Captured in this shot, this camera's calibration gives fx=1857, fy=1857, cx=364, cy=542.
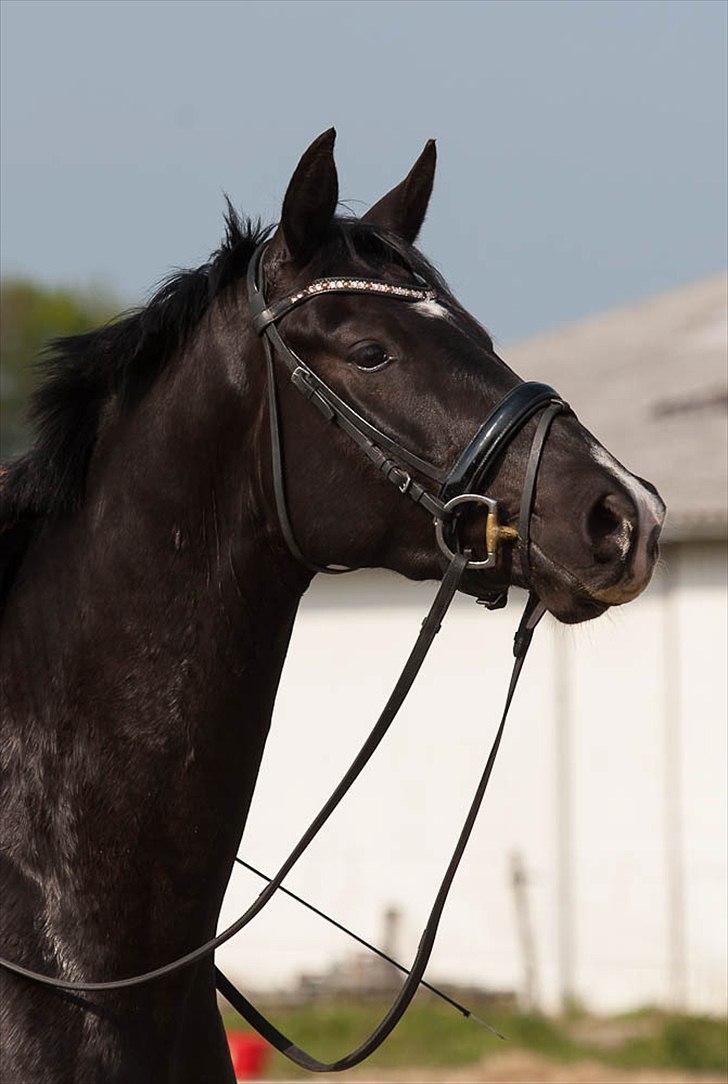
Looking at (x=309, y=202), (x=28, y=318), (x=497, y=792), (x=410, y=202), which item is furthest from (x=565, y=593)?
(x=28, y=318)

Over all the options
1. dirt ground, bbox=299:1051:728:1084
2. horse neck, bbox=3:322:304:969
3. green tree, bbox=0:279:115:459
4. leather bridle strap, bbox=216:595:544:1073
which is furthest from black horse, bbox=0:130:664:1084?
green tree, bbox=0:279:115:459

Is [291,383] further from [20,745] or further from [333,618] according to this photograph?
[333,618]

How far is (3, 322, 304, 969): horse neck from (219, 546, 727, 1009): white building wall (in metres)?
9.72

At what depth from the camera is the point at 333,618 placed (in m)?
15.6

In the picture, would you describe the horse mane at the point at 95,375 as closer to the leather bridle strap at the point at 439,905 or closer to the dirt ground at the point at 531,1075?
the leather bridle strap at the point at 439,905

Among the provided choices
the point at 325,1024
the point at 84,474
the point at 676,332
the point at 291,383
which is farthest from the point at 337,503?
the point at 676,332

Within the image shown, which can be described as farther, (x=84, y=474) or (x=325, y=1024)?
(x=325, y=1024)

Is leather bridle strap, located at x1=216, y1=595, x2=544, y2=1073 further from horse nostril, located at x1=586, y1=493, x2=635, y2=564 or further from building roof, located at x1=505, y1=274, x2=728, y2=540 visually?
building roof, located at x1=505, y1=274, x2=728, y2=540

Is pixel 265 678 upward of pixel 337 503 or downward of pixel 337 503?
downward

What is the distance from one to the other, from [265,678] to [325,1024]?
33.7 ft

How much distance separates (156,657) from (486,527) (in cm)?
73

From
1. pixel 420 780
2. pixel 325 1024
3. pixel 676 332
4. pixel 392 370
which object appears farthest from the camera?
pixel 676 332

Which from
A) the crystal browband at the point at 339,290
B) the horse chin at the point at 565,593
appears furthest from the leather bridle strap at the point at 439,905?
the crystal browband at the point at 339,290

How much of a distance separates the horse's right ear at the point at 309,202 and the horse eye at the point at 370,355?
0.28 meters
